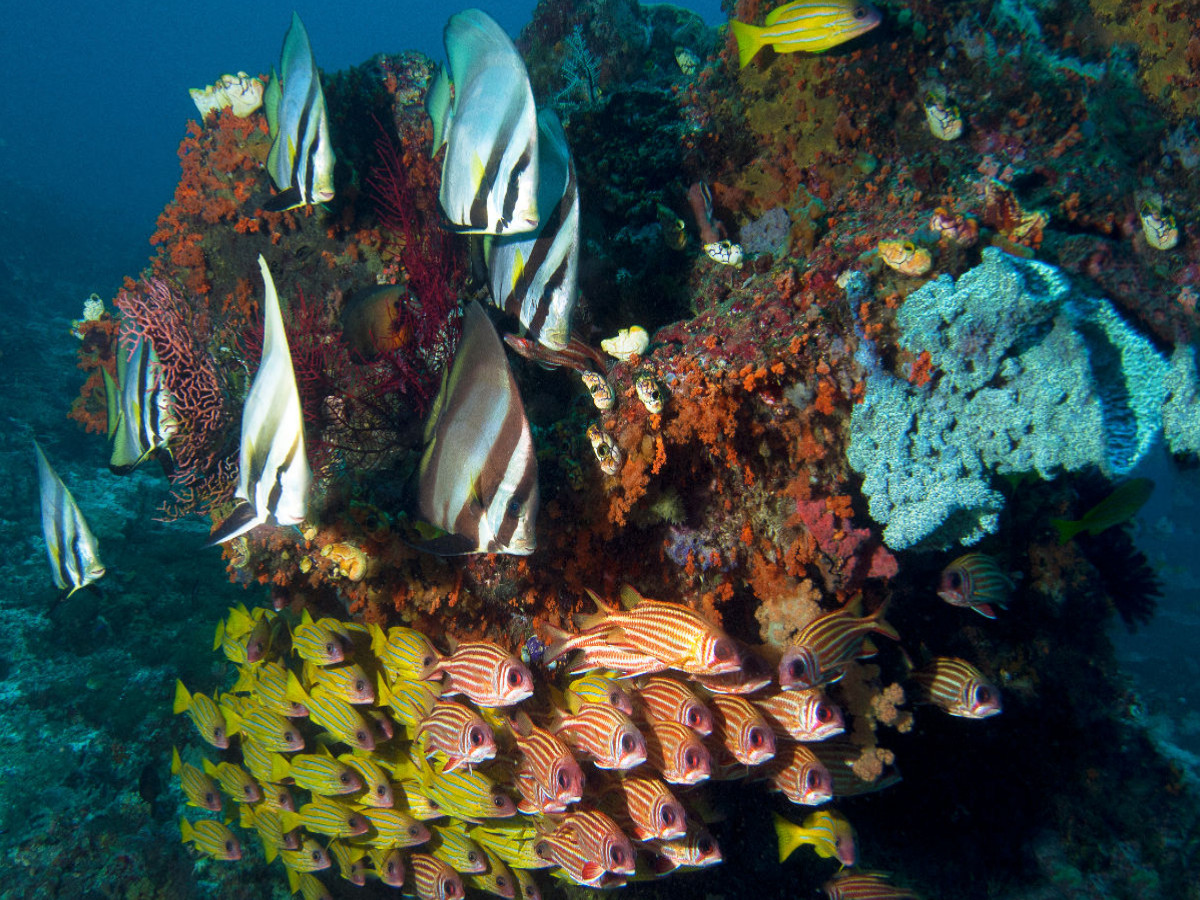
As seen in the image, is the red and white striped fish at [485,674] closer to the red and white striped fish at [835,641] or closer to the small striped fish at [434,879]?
the red and white striped fish at [835,641]

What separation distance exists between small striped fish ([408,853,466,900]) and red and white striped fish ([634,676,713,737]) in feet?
7.48

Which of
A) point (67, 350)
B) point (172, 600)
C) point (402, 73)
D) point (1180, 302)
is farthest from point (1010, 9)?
point (67, 350)

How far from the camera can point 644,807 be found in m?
2.85

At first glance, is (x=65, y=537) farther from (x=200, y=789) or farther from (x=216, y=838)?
(x=216, y=838)

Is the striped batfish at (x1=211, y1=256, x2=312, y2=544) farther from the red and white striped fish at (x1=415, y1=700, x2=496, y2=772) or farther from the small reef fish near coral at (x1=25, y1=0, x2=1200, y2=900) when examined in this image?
the red and white striped fish at (x1=415, y1=700, x2=496, y2=772)

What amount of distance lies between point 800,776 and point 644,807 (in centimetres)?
83

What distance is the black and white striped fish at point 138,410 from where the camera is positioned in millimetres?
3078

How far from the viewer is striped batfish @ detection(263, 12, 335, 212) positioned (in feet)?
10.4

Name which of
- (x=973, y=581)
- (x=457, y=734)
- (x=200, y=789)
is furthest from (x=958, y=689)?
(x=200, y=789)

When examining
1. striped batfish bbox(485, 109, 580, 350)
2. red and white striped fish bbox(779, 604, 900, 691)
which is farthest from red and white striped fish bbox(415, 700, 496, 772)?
striped batfish bbox(485, 109, 580, 350)

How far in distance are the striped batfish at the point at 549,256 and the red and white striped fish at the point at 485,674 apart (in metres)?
1.66

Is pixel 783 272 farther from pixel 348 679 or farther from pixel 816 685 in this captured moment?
pixel 348 679

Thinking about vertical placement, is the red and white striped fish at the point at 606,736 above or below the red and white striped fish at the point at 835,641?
below

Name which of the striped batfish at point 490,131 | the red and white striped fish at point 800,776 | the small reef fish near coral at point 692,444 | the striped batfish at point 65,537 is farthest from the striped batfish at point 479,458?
the striped batfish at point 65,537
